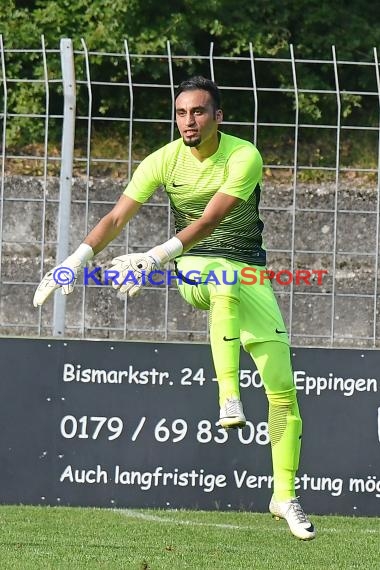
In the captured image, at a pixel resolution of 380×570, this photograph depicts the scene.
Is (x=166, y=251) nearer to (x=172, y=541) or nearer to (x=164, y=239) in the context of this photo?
(x=172, y=541)

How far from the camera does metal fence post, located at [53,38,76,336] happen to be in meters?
9.10

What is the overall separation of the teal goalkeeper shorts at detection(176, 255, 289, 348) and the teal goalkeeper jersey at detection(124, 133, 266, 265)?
0.06 metres

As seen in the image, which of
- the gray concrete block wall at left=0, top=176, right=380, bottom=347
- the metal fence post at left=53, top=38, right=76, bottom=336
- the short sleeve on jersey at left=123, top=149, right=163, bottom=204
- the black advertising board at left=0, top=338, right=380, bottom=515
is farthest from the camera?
the gray concrete block wall at left=0, top=176, right=380, bottom=347

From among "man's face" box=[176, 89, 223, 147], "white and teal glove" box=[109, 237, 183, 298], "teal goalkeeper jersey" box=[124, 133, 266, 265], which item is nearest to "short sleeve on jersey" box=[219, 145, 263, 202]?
"teal goalkeeper jersey" box=[124, 133, 266, 265]

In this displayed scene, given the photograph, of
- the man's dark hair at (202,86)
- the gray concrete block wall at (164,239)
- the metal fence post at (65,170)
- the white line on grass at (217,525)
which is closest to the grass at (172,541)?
the white line on grass at (217,525)

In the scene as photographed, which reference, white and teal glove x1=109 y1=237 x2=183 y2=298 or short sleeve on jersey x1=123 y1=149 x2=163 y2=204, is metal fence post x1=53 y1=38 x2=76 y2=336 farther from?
white and teal glove x1=109 y1=237 x2=183 y2=298

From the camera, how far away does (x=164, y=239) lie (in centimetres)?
1175

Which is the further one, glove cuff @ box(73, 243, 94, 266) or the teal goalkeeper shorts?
the teal goalkeeper shorts

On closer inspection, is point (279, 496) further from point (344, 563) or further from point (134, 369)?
point (134, 369)

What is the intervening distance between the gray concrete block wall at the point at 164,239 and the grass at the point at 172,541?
256cm

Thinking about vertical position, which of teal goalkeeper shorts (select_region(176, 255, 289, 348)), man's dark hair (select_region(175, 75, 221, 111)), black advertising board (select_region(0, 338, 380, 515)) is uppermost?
man's dark hair (select_region(175, 75, 221, 111))

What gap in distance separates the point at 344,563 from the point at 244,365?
8.76 ft

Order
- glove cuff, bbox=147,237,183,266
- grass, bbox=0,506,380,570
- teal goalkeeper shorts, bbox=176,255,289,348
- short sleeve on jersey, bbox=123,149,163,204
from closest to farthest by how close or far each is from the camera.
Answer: glove cuff, bbox=147,237,183,266 < grass, bbox=0,506,380,570 < teal goalkeeper shorts, bbox=176,255,289,348 < short sleeve on jersey, bbox=123,149,163,204

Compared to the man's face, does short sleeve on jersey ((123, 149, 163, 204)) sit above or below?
below
